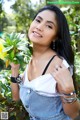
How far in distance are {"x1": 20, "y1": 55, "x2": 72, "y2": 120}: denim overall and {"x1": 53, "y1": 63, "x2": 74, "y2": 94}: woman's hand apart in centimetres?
10

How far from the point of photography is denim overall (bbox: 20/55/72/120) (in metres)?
1.35

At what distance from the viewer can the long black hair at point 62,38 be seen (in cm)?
137

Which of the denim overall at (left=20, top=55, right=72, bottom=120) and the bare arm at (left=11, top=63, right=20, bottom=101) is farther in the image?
the bare arm at (left=11, top=63, right=20, bottom=101)

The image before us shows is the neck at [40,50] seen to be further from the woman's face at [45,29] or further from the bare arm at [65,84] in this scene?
the bare arm at [65,84]

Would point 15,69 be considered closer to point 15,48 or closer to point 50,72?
point 15,48

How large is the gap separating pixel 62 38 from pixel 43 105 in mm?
356

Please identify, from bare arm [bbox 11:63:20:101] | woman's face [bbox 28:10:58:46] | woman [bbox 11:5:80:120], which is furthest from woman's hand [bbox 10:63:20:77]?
woman's face [bbox 28:10:58:46]

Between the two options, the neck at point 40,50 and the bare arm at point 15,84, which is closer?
the neck at point 40,50

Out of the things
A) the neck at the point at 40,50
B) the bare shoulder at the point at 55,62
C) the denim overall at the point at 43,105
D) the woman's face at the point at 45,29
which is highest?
the woman's face at the point at 45,29

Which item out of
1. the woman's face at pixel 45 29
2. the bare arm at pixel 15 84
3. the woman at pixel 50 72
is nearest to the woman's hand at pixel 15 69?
the bare arm at pixel 15 84

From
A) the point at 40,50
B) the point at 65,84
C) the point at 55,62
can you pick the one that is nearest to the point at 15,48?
the point at 40,50

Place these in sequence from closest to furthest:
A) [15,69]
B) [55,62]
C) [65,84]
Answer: [65,84]
[55,62]
[15,69]

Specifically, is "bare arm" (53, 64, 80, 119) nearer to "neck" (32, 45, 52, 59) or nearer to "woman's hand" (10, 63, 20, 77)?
"neck" (32, 45, 52, 59)

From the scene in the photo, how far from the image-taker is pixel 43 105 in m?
1.36
